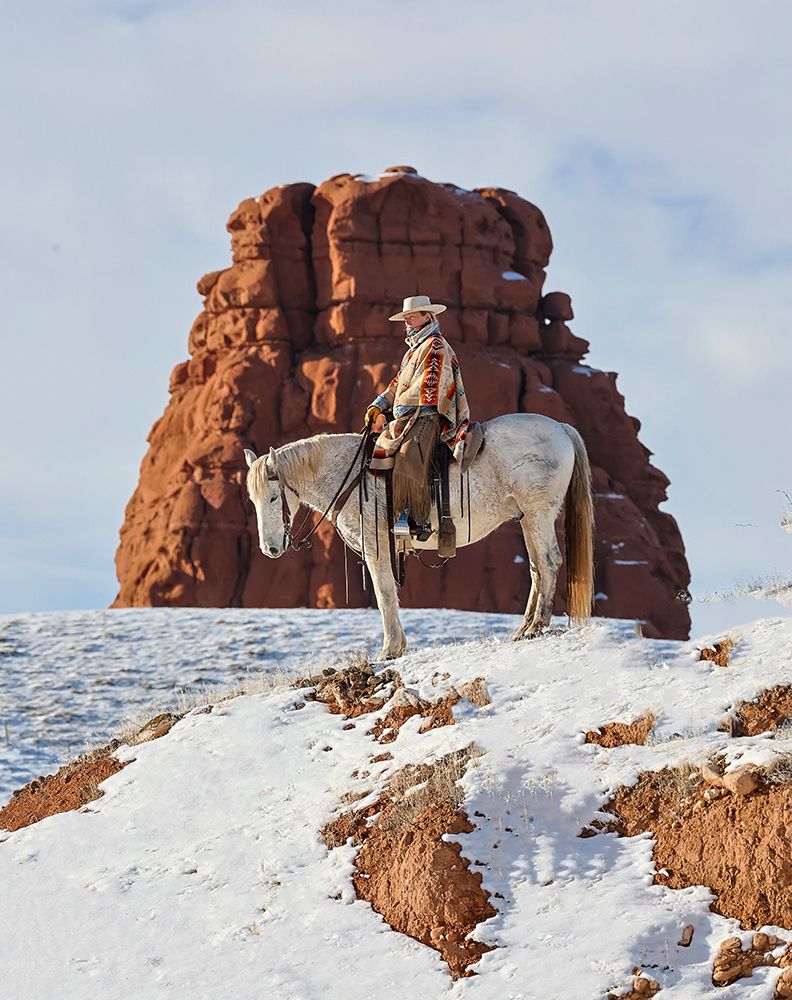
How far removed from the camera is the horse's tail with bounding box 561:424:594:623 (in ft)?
36.9

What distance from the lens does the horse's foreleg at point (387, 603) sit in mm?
10977

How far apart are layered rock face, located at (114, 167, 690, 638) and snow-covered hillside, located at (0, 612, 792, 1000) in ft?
138

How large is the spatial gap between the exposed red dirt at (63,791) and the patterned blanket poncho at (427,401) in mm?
3725

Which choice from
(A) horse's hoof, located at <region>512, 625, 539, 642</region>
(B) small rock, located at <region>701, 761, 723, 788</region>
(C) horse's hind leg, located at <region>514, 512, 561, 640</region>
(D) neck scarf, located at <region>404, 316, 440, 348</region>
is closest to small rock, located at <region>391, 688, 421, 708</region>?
(A) horse's hoof, located at <region>512, 625, 539, 642</region>

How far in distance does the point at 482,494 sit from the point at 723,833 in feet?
17.9

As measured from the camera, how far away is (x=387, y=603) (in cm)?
1110

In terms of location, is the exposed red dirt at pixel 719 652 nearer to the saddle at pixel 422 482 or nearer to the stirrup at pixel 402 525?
the saddle at pixel 422 482

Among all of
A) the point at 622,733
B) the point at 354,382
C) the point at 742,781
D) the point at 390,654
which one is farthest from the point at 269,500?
the point at 354,382

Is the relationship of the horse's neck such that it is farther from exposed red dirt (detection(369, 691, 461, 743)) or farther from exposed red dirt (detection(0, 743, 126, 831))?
exposed red dirt (detection(0, 743, 126, 831))

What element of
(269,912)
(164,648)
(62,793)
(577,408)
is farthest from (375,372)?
(269,912)

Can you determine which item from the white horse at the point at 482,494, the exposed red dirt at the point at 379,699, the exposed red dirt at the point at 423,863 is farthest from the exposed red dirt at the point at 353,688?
the exposed red dirt at the point at 423,863

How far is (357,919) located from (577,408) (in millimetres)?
54128

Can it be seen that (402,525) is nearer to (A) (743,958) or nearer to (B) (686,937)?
(B) (686,937)

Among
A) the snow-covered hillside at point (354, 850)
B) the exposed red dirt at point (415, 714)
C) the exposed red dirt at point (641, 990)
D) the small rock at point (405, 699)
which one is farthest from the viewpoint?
the small rock at point (405, 699)
